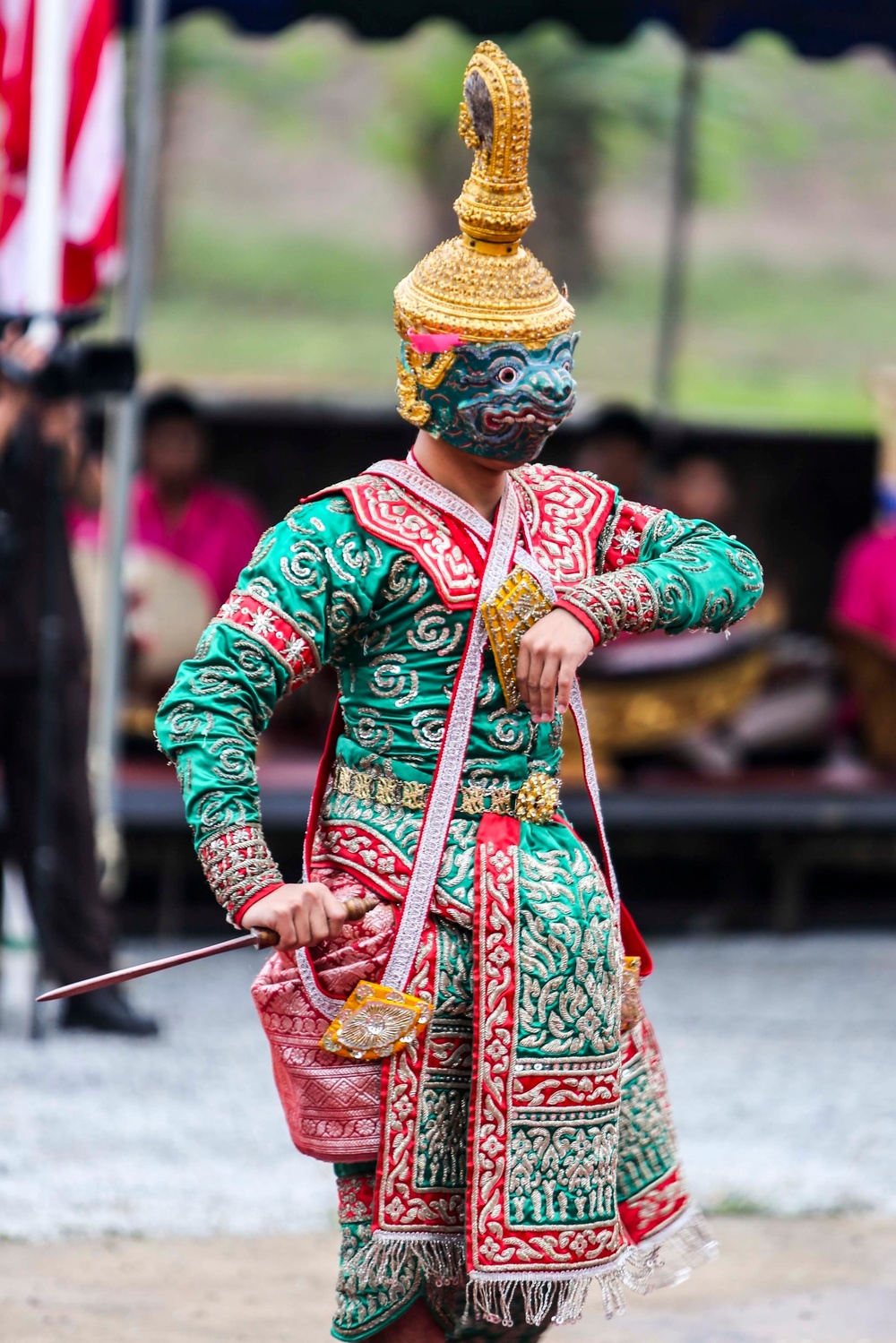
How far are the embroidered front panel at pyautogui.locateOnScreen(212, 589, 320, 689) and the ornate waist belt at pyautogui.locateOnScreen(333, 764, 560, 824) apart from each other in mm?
230

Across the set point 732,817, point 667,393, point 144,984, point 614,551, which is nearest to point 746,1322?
point 614,551

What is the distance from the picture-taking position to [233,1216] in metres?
4.84

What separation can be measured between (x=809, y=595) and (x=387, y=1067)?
760 centimetres

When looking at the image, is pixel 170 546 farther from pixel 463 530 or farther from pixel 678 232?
pixel 463 530

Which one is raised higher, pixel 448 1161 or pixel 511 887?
pixel 511 887

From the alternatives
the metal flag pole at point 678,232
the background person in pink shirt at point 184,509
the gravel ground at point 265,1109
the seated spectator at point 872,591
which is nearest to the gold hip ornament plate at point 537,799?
the gravel ground at point 265,1109

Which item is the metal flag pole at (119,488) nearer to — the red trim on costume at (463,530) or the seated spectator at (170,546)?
the seated spectator at (170,546)

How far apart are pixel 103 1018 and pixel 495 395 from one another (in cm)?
377

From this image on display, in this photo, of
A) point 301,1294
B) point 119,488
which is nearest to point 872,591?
point 119,488

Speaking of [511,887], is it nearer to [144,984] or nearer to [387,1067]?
[387,1067]

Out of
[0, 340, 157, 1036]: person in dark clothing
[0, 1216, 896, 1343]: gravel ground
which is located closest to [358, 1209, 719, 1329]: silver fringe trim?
[0, 1216, 896, 1343]: gravel ground

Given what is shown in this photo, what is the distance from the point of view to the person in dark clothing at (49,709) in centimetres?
618

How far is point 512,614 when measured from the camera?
2.95 meters

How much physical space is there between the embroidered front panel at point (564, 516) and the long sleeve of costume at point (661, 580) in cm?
4
